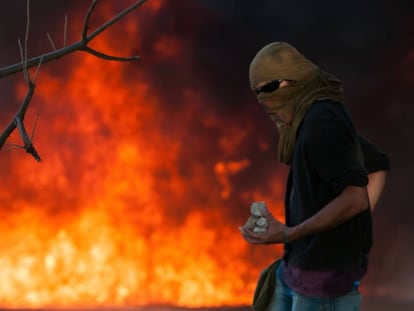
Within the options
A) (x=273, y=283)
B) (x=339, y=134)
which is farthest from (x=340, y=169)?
(x=273, y=283)

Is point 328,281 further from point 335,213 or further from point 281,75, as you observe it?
point 281,75

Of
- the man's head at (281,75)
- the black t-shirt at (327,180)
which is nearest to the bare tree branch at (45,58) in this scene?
the man's head at (281,75)

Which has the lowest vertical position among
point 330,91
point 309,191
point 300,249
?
point 300,249

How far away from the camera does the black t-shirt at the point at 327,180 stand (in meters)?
2.31

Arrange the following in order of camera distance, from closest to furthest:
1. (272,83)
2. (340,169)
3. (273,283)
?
(340,169), (272,83), (273,283)

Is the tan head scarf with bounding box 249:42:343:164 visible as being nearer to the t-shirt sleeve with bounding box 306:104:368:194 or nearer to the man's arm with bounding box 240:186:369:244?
the t-shirt sleeve with bounding box 306:104:368:194

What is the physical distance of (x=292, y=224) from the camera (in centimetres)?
259

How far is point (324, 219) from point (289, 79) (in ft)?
2.23

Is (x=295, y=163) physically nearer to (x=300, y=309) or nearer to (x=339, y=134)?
(x=339, y=134)

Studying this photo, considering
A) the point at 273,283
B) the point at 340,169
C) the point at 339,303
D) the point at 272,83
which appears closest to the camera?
the point at 340,169

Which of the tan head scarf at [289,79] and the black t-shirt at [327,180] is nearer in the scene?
the black t-shirt at [327,180]

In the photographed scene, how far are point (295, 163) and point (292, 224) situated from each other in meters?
0.30

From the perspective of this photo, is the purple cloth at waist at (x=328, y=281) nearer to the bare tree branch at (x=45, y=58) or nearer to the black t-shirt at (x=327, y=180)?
the black t-shirt at (x=327, y=180)

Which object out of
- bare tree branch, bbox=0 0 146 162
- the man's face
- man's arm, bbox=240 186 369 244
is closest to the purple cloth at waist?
man's arm, bbox=240 186 369 244
